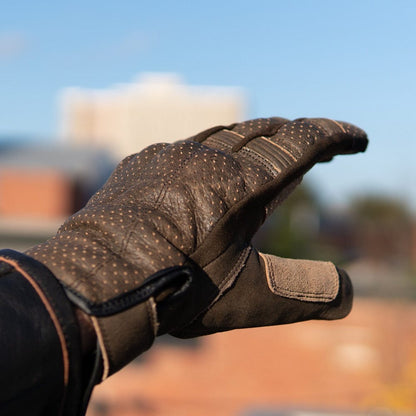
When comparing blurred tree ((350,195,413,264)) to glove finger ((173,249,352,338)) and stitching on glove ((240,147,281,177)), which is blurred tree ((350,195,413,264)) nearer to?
glove finger ((173,249,352,338))

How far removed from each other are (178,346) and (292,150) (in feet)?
40.2

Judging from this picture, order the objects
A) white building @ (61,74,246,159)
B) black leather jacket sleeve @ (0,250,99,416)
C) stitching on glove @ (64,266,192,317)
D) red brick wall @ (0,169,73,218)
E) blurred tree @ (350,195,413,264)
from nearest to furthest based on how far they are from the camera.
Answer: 1. black leather jacket sleeve @ (0,250,99,416)
2. stitching on glove @ (64,266,192,317)
3. red brick wall @ (0,169,73,218)
4. blurred tree @ (350,195,413,264)
5. white building @ (61,74,246,159)

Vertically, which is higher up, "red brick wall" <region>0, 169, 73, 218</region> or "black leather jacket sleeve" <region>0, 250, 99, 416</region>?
"black leather jacket sleeve" <region>0, 250, 99, 416</region>

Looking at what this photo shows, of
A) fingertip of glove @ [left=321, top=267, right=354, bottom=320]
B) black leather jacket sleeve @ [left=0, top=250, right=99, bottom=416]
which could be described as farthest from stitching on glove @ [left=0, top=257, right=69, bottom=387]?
fingertip of glove @ [left=321, top=267, right=354, bottom=320]

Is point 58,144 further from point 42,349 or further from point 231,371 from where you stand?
point 42,349

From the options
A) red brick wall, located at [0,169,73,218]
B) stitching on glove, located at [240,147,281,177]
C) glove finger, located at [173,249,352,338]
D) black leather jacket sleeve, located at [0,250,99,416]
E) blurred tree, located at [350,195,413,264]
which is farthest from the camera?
blurred tree, located at [350,195,413,264]

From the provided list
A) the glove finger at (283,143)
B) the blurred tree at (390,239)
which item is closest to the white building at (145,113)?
the blurred tree at (390,239)

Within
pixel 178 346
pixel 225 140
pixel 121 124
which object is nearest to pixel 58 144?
pixel 178 346

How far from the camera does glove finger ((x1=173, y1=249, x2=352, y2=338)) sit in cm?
147

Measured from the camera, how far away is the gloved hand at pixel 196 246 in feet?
4.13

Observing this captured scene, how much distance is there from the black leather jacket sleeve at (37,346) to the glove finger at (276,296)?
361 mm

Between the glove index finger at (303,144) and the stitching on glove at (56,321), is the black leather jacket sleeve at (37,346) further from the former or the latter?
the glove index finger at (303,144)

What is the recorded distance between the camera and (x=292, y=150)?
5.36 ft

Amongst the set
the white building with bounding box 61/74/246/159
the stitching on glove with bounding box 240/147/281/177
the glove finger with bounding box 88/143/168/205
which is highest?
the stitching on glove with bounding box 240/147/281/177
